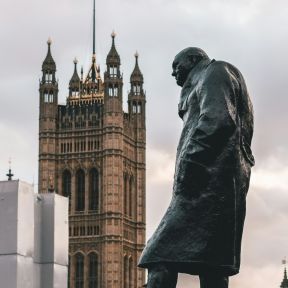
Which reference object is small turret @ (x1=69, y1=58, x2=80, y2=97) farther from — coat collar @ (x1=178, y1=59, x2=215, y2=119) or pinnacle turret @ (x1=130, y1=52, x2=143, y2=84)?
coat collar @ (x1=178, y1=59, x2=215, y2=119)

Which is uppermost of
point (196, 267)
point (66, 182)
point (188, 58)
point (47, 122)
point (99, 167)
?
point (47, 122)

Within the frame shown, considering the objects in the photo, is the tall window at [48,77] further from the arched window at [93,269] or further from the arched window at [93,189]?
the arched window at [93,269]

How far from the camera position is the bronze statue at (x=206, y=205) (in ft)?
17.9

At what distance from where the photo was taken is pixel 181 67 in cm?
595

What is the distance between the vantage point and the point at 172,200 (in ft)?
18.3

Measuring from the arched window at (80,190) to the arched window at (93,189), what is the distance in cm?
62

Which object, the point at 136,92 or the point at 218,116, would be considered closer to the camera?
the point at 218,116

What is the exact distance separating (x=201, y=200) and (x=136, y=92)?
279ft

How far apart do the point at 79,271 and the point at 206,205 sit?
271 ft

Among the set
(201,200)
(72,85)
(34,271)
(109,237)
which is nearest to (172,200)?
Result: (201,200)

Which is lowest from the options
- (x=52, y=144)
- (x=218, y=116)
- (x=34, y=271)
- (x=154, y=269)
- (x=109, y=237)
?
(x=154, y=269)

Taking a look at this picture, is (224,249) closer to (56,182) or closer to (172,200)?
(172,200)

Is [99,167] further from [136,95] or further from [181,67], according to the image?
[181,67]

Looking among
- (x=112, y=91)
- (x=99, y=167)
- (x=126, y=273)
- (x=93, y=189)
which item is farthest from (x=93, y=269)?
(x=112, y=91)
